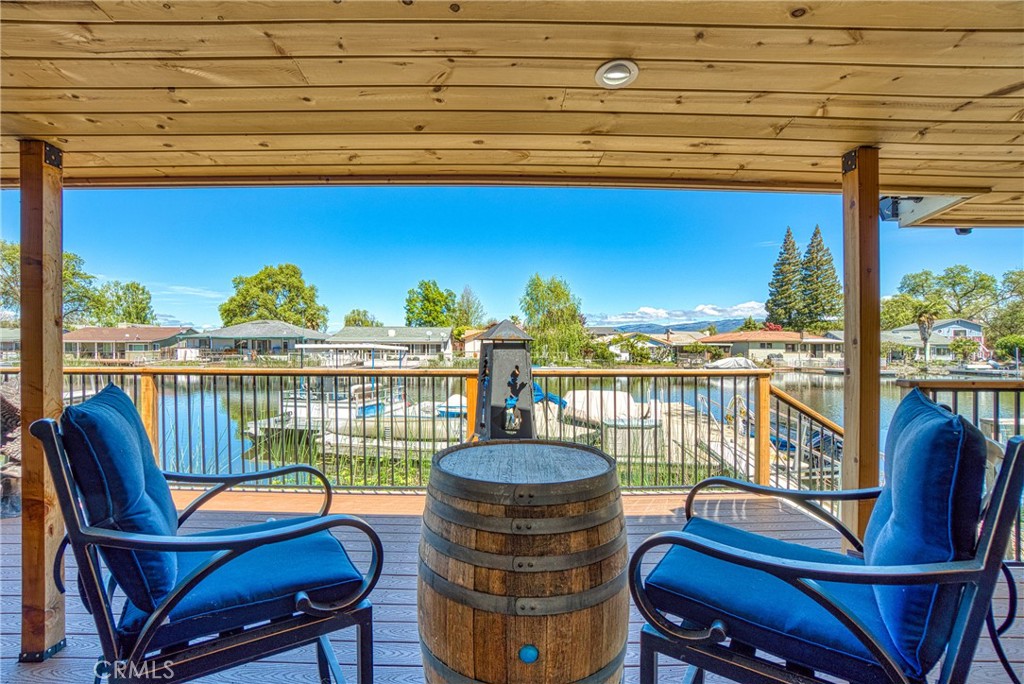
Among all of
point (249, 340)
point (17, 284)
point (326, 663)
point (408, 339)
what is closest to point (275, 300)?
point (408, 339)

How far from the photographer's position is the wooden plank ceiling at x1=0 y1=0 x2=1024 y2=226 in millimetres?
1168

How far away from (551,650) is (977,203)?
12.4 ft

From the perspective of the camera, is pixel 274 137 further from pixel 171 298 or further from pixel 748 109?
pixel 171 298

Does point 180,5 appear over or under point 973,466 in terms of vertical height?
over

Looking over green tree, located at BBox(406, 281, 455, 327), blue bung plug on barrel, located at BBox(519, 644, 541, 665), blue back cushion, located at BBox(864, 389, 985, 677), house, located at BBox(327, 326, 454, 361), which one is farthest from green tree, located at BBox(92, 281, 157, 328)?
blue back cushion, located at BBox(864, 389, 985, 677)

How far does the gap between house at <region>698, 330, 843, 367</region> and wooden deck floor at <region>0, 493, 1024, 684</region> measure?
1434 millimetres

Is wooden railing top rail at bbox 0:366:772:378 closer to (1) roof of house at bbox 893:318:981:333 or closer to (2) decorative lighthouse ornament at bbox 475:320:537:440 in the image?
(2) decorative lighthouse ornament at bbox 475:320:537:440

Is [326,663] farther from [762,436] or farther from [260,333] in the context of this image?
[260,333]

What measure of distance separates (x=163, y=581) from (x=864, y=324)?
276 cm

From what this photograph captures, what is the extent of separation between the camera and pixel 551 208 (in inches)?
578

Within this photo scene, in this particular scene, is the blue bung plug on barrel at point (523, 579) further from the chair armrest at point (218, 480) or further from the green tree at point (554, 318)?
the green tree at point (554, 318)

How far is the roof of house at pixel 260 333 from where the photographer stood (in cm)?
625

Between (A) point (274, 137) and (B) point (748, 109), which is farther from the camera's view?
(A) point (274, 137)

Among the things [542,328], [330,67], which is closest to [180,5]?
[330,67]
